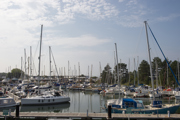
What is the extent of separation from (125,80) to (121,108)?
7878 centimetres

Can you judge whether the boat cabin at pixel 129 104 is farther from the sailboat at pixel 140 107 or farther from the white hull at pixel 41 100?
the white hull at pixel 41 100

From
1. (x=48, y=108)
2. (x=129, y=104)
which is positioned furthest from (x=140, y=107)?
(x=48, y=108)

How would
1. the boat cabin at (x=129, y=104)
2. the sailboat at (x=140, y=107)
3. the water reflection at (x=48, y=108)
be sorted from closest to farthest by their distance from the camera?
the sailboat at (x=140, y=107), the boat cabin at (x=129, y=104), the water reflection at (x=48, y=108)

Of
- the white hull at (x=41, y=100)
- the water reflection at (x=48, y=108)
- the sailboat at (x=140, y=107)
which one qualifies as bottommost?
the water reflection at (x=48, y=108)

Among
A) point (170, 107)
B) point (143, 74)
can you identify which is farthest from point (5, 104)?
point (143, 74)

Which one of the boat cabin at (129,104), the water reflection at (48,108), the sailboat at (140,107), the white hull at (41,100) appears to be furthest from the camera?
the white hull at (41,100)

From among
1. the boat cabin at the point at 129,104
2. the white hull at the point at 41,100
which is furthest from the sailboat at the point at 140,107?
the white hull at the point at 41,100

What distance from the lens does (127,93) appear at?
5269cm

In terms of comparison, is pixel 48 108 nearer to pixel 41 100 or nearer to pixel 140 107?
pixel 41 100

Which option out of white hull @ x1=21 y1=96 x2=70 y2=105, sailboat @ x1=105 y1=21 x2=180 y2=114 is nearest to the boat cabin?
sailboat @ x1=105 y1=21 x2=180 y2=114

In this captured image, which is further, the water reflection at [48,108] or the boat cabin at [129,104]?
the water reflection at [48,108]

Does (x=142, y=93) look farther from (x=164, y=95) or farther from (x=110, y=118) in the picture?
(x=110, y=118)

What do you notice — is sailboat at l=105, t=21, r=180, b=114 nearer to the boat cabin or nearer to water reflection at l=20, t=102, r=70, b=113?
the boat cabin

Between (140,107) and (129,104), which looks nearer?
(140,107)
